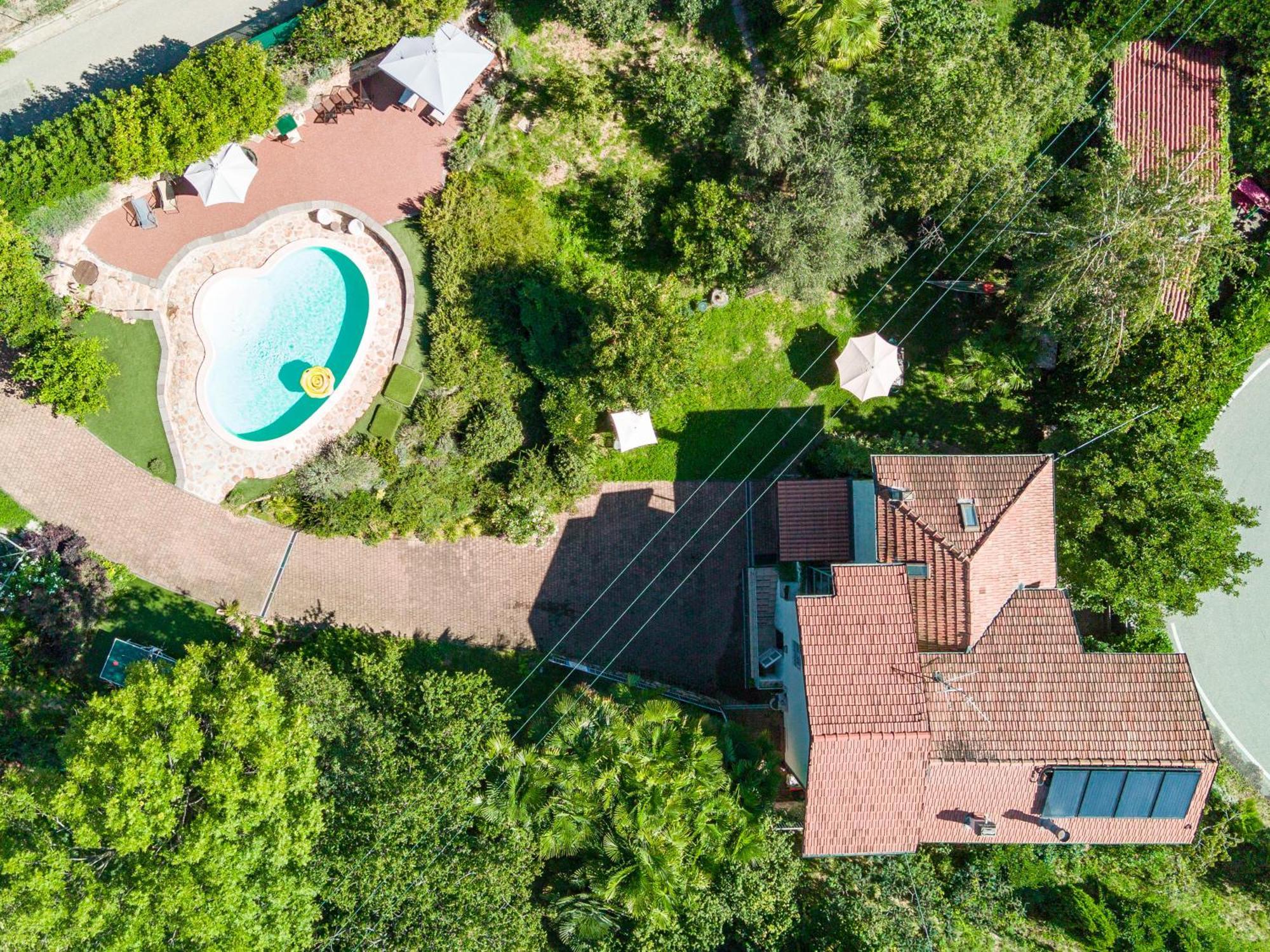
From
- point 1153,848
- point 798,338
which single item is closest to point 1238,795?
point 1153,848

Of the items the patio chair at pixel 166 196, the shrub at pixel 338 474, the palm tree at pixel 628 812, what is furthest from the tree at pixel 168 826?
the patio chair at pixel 166 196

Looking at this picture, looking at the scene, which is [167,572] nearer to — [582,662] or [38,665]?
[38,665]

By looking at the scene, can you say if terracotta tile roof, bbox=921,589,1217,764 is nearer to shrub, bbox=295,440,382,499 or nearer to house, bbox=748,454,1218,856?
house, bbox=748,454,1218,856

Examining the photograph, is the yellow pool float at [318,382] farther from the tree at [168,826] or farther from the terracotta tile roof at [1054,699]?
the terracotta tile roof at [1054,699]

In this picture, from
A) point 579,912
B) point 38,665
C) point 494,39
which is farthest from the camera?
point 494,39

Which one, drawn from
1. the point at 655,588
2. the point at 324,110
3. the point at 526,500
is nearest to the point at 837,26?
the point at 324,110

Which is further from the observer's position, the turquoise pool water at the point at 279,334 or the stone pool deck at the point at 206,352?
the turquoise pool water at the point at 279,334

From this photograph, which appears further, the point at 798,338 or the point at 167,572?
the point at 798,338
